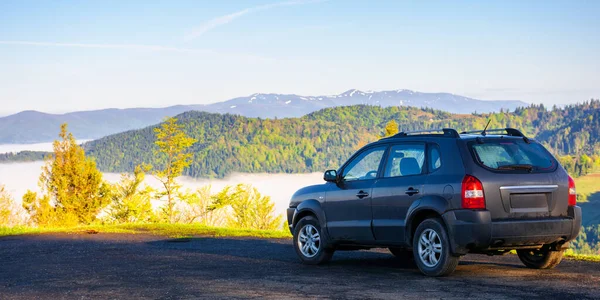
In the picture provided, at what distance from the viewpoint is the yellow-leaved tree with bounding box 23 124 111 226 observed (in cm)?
5775

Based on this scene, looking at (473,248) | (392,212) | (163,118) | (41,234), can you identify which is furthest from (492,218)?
(163,118)

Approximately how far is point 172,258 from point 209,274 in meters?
2.70

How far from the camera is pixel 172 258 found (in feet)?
42.5

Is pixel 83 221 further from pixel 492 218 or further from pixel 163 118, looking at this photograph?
pixel 492 218

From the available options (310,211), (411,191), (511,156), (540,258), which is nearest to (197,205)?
(310,211)

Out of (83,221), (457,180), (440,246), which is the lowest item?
(83,221)

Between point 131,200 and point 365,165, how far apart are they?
48029mm

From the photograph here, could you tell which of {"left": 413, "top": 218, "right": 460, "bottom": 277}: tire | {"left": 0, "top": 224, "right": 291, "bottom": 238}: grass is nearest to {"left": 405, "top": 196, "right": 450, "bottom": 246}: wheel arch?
{"left": 413, "top": 218, "right": 460, "bottom": 277}: tire

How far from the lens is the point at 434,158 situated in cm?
1002

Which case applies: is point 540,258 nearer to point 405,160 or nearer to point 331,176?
point 405,160

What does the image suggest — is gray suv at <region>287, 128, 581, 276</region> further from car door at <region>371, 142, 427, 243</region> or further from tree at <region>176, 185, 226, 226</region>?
tree at <region>176, 185, 226, 226</region>

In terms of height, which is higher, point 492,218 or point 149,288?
point 492,218

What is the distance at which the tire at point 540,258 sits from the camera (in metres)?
10.5

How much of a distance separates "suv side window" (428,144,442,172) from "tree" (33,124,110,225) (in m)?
50.1
